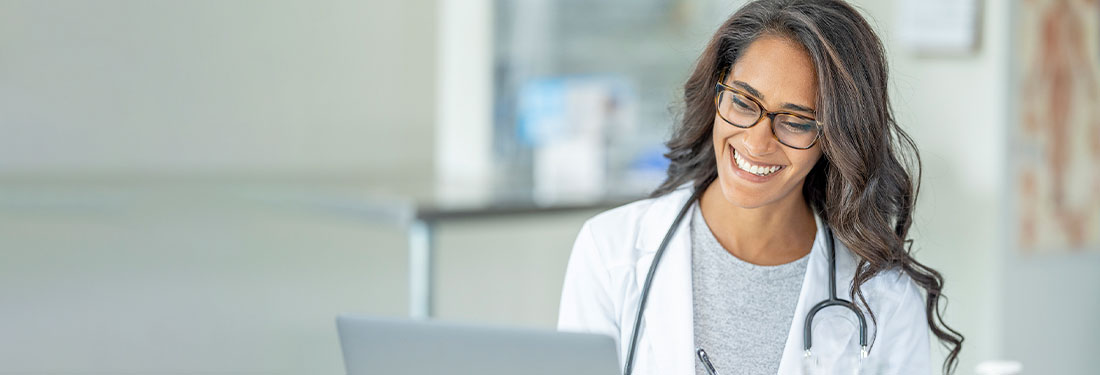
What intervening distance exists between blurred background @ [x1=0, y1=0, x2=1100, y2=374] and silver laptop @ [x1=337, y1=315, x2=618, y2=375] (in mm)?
1671

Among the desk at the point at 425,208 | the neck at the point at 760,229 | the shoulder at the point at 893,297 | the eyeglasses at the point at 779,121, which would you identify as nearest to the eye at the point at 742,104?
the eyeglasses at the point at 779,121

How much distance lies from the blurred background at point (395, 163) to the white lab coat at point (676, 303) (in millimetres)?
1342

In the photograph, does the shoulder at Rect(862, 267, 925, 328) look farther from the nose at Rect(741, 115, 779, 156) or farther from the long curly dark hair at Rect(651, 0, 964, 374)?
the nose at Rect(741, 115, 779, 156)

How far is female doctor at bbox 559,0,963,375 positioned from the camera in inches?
48.3

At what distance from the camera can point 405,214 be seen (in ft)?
9.12

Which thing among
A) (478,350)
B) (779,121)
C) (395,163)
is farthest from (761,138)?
(395,163)

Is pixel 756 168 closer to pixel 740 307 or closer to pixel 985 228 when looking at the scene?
pixel 740 307

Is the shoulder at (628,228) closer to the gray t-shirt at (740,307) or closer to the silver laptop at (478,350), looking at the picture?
the gray t-shirt at (740,307)

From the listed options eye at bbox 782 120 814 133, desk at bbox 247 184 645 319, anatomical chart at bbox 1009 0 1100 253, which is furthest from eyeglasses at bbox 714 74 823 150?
anatomical chart at bbox 1009 0 1100 253

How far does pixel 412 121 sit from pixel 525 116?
1.61 ft

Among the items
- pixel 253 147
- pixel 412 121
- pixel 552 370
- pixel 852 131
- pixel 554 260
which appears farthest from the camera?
pixel 412 121

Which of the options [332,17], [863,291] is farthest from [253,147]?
[863,291]

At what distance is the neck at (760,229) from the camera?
1.40m

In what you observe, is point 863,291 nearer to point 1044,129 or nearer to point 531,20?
point 1044,129
